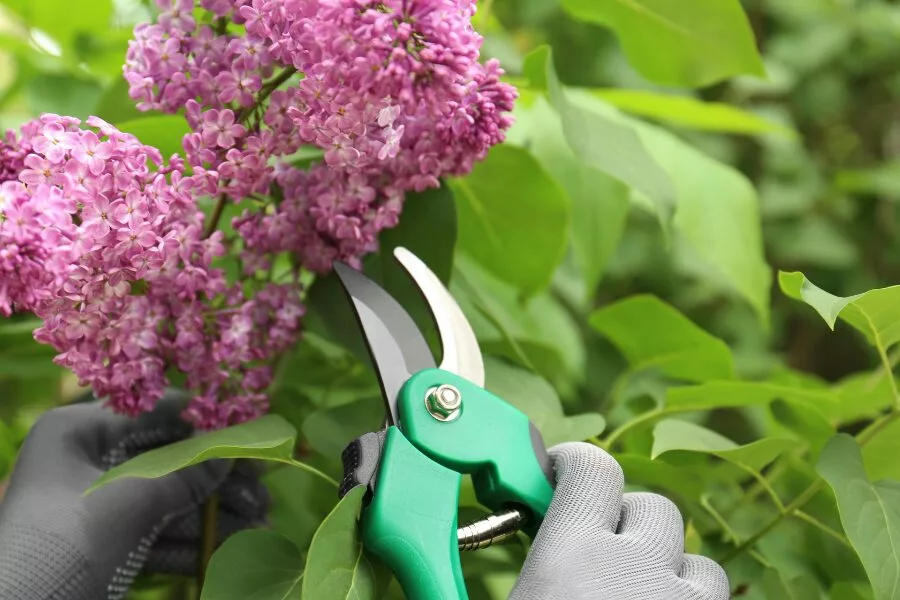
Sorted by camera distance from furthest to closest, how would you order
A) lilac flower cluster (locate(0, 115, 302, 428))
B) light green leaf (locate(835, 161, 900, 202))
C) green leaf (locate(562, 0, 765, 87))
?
light green leaf (locate(835, 161, 900, 202))
green leaf (locate(562, 0, 765, 87))
lilac flower cluster (locate(0, 115, 302, 428))

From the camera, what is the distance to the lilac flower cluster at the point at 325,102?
1.04 feet

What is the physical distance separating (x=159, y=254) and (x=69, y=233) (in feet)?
0.12

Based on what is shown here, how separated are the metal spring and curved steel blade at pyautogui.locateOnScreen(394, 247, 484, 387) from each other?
57mm

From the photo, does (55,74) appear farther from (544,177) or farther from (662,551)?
(662,551)

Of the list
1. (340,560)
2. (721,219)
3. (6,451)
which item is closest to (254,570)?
(340,560)

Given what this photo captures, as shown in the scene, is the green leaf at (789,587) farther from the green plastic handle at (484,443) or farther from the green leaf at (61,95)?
the green leaf at (61,95)

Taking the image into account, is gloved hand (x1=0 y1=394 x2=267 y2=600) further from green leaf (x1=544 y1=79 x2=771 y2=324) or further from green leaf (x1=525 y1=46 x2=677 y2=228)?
green leaf (x1=544 y1=79 x2=771 y2=324)

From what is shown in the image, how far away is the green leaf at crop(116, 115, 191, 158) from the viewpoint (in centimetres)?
41

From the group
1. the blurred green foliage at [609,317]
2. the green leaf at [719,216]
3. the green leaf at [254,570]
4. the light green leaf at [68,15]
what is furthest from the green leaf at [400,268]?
the light green leaf at [68,15]

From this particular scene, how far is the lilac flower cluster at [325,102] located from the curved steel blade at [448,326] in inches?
1.1

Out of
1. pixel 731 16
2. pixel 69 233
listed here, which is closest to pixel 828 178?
pixel 731 16

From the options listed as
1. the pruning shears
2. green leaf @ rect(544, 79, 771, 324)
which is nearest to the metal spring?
the pruning shears

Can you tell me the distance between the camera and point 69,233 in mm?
310

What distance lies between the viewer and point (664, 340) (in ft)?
1.87
